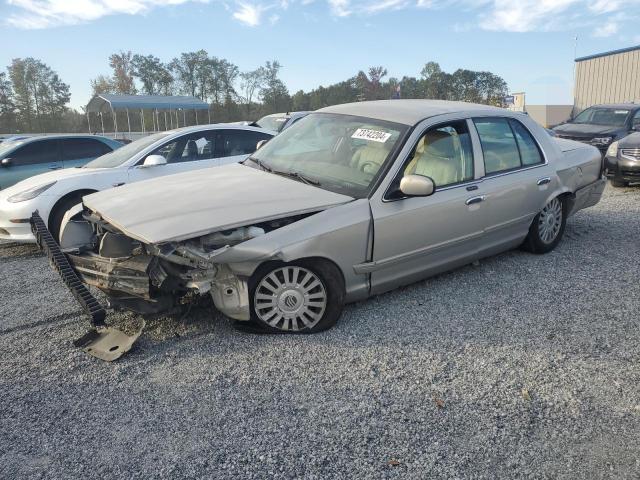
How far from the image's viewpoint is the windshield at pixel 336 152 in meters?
4.06

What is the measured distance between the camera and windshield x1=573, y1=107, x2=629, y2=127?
42.9ft

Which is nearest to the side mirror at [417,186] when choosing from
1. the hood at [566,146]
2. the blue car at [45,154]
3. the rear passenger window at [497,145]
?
the rear passenger window at [497,145]

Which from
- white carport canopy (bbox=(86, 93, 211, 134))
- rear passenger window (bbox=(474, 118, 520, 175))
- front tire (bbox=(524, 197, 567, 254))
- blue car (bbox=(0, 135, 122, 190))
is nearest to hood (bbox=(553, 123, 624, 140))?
front tire (bbox=(524, 197, 567, 254))

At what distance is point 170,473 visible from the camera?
241 cm

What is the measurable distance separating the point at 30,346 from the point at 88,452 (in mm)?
1491

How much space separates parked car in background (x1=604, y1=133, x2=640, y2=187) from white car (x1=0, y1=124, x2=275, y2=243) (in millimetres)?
6606

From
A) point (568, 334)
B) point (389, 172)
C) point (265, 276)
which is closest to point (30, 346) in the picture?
point (265, 276)

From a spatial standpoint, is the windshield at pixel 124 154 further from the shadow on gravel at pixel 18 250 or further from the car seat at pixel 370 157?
the car seat at pixel 370 157

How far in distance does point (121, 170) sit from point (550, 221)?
5.26m

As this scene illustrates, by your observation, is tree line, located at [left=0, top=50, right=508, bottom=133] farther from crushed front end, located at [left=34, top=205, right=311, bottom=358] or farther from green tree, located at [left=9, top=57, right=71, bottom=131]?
crushed front end, located at [left=34, top=205, right=311, bottom=358]

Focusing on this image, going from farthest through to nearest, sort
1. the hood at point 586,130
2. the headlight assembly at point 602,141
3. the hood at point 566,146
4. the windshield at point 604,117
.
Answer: the windshield at point 604,117 < the hood at point 586,130 < the headlight assembly at point 602,141 < the hood at point 566,146

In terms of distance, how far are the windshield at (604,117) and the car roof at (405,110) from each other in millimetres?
9947

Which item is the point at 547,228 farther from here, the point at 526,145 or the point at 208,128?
the point at 208,128

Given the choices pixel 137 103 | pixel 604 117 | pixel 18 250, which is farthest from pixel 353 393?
pixel 137 103
